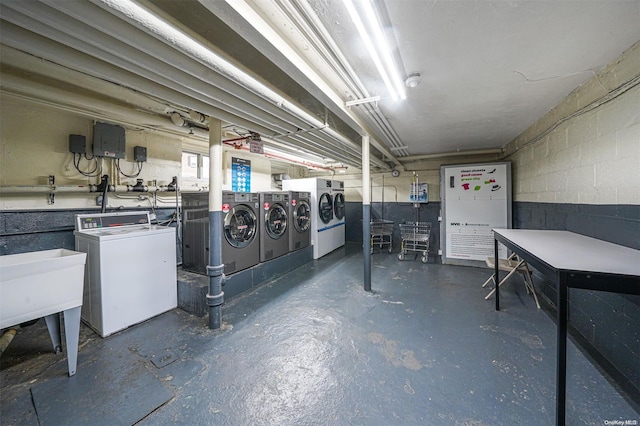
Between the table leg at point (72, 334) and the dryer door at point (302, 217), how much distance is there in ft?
9.96

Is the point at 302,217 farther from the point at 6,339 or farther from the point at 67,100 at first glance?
the point at 6,339

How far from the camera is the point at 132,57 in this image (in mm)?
1372

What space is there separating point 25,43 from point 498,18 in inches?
109

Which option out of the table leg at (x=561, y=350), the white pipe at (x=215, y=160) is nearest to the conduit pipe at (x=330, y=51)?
the white pipe at (x=215, y=160)

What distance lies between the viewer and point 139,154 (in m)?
3.12

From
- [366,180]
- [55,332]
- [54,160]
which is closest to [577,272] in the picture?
[366,180]

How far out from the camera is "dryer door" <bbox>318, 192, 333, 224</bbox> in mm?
5133

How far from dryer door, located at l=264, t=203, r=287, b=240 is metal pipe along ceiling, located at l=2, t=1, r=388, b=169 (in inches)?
72.7

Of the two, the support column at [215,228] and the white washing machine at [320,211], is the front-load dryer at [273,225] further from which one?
the support column at [215,228]

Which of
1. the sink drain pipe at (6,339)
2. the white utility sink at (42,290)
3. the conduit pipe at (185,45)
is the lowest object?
the sink drain pipe at (6,339)

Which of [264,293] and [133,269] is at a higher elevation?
[133,269]

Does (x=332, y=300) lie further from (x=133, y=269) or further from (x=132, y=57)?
(x=132, y=57)

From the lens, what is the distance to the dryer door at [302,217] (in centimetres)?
444

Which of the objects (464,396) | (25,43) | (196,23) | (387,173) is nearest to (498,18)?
(196,23)
